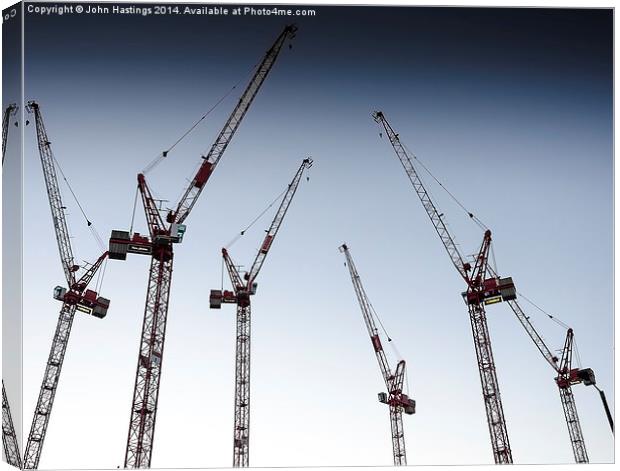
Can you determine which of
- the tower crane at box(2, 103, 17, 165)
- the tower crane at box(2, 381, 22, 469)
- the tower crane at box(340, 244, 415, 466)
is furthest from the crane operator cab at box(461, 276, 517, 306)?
the tower crane at box(2, 103, 17, 165)

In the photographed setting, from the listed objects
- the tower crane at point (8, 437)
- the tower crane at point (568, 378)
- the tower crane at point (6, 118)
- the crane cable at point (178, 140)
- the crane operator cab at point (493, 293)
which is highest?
the crane cable at point (178, 140)

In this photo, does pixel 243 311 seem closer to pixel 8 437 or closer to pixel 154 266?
pixel 154 266

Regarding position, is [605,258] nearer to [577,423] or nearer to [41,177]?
[577,423]

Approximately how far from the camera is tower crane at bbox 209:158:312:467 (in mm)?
56219

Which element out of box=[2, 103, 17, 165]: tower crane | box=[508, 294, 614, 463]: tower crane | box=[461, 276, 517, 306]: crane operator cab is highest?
box=[2, 103, 17, 165]: tower crane

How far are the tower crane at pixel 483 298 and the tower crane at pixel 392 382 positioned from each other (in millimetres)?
3811

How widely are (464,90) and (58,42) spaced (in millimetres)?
17731

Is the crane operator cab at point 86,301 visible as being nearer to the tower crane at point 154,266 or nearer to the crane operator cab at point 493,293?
the tower crane at point 154,266

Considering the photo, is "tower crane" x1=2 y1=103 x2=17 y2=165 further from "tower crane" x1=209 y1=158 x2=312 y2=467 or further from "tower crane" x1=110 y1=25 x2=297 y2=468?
"tower crane" x1=209 y1=158 x2=312 y2=467

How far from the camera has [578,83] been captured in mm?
54250

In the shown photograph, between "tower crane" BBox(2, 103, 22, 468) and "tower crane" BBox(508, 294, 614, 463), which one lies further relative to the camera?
→ "tower crane" BBox(508, 294, 614, 463)

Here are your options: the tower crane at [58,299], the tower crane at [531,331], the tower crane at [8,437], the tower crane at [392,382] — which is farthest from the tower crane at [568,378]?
the tower crane at [8,437]

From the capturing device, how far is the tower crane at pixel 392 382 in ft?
187

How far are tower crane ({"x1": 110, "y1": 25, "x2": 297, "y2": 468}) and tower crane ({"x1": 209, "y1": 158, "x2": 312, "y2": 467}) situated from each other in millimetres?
2580
